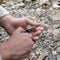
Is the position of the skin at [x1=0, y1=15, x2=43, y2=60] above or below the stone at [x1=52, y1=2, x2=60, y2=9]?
above

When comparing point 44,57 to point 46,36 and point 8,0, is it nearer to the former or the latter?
point 46,36

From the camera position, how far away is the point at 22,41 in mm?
1633

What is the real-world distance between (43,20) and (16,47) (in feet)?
4.02

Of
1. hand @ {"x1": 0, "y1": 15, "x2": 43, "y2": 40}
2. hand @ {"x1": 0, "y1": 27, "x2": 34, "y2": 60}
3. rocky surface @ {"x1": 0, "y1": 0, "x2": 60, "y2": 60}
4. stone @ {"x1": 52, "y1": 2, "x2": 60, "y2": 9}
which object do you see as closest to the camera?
hand @ {"x1": 0, "y1": 27, "x2": 34, "y2": 60}

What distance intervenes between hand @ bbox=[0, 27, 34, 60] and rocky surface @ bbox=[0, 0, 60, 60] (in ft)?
2.02

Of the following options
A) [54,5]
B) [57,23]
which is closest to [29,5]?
[54,5]

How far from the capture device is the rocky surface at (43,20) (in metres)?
2.29

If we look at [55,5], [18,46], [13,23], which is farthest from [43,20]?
[18,46]

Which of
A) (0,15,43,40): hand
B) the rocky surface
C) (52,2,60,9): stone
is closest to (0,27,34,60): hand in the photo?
(0,15,43,40): hand

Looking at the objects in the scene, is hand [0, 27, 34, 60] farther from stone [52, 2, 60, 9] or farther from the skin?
stone [52, 2, 60, 9]

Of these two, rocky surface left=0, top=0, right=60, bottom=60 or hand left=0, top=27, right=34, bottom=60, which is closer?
hand left=0, top=27, right=34, bottom=60

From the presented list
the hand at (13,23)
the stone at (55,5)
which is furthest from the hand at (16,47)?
the stone at (55,5)

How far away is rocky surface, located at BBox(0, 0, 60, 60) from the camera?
2291mm

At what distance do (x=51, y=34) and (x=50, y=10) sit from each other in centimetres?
52
